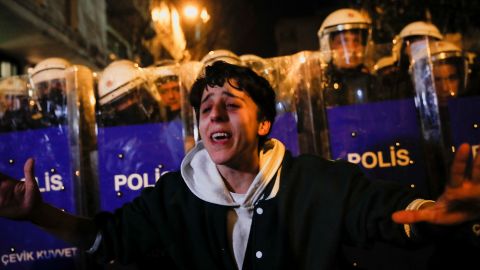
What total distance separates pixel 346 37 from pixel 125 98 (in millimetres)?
2413

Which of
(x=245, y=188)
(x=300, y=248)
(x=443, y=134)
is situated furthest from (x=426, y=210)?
(x=443, y=134)

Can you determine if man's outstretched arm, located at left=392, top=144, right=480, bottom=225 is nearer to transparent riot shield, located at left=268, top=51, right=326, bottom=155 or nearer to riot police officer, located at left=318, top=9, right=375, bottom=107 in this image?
transparent riot shield, located at left=268, top=51, right=326, bottom=155

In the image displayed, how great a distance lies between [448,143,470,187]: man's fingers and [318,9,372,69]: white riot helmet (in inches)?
94.8

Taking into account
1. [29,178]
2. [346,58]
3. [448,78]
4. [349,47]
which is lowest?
[29,178]

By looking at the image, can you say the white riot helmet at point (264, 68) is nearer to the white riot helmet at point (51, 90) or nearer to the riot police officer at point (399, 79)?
the riot police officer at point (399, 79)

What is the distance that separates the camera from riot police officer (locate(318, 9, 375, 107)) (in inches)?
146

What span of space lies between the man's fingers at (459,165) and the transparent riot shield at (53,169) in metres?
A: 2.93

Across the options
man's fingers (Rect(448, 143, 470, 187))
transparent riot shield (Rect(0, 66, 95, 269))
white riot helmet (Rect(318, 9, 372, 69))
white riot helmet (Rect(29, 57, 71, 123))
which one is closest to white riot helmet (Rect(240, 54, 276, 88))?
white riot helmet (Rect(318, 9, 372, 69))

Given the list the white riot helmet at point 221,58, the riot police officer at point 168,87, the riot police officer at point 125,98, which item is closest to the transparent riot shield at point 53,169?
the riot police officer at point 125,98

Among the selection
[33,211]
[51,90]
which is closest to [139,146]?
[51,90]

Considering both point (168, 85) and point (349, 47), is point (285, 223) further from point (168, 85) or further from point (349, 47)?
point (349, 47)

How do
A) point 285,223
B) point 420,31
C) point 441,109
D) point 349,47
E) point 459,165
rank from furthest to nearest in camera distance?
point 420,31 → point 349,47 → point 441,109 → point 285,223 → point 459,165

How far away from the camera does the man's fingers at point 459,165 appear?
1588mm

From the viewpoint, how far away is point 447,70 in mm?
3629
